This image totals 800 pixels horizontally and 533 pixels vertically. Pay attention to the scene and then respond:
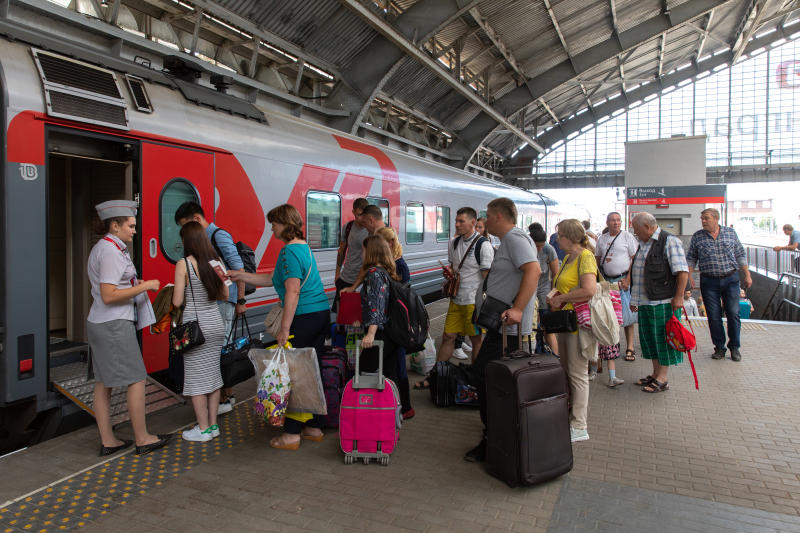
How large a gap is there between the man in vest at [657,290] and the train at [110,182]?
12.3 ft

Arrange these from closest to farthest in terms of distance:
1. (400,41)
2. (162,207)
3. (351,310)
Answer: (351,310) → (162,207) → (400,41)

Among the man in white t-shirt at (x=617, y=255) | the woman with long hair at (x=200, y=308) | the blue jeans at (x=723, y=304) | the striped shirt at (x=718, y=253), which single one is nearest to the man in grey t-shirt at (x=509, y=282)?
the woman with long hair at (x=200, y=308)

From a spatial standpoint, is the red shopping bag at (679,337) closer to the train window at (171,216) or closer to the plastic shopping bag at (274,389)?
the plastic shopping bag at (274,389)

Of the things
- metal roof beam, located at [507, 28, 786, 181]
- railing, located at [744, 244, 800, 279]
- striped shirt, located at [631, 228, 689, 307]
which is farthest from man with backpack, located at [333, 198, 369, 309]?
metal roof beam, located at [507, 28, 786, 181]

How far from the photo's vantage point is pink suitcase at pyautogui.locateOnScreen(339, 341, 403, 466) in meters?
3.85

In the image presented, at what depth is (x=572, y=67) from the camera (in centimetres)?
2091

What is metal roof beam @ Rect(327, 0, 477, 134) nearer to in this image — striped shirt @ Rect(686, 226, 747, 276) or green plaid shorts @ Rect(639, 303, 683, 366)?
striped shirt @ Rect(686, 226, 747, 276)

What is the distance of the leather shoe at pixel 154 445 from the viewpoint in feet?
13.0

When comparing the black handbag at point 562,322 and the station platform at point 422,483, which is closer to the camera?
the station platform at point 422,483

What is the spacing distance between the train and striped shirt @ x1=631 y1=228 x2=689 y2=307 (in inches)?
145

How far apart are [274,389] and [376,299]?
99 centimetres

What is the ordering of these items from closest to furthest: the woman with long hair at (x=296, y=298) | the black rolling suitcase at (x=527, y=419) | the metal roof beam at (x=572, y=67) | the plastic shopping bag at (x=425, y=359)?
the black rolling suitcase at (x=527, y=419)
the woman with long hair at (x=296, y=298)
the plastic shopping bag at (x=425, y=359)
the metal roof beam at (x=572, y=67)

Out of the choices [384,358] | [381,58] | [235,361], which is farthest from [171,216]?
[381,58]

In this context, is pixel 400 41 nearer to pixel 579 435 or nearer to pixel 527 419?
pixel 579 435
